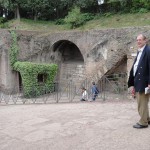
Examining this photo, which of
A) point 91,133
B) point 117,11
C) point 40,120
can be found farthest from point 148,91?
point 117,11

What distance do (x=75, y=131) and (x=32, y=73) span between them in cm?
1244

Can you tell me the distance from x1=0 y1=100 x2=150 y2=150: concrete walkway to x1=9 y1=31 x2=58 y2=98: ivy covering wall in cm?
1034

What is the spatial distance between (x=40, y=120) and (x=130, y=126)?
2059mm

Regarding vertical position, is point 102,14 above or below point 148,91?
above

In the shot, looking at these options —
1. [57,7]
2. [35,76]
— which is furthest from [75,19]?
[35,76]

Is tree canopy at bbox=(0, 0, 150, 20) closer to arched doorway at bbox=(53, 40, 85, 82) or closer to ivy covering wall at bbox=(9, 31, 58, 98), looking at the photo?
arched doorway at bbox=(53, 40, 85, 82)

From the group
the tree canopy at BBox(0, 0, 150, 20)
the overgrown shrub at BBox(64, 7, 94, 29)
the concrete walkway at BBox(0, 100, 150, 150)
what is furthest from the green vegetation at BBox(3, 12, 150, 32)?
the concrete walkway at BBox(0, 100, 150, 150)

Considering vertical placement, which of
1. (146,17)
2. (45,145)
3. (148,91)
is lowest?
(45,145)

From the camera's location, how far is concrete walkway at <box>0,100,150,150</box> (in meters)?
A: 4.50

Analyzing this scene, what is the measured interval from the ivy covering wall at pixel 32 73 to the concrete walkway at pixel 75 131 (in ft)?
33.9

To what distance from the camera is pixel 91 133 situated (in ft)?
16.7

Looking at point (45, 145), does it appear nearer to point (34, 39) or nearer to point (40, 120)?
point (40, 120)

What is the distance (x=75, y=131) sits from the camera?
17.3ft

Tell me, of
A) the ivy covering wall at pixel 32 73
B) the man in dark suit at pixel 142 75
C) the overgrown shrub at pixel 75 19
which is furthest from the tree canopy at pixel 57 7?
the man in dark suit at pixel 142 75
